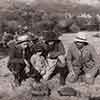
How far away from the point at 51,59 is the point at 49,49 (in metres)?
0.16

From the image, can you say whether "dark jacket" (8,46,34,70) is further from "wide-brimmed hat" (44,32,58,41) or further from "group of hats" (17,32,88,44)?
"wide-brimmed hat" (44,32,58,41)

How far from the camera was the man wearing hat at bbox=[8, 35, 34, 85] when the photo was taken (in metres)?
4.34

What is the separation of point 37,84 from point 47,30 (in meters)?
0.87

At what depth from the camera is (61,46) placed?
4.28 metres

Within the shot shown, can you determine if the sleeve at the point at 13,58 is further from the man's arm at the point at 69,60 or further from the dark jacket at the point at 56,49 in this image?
the man's arm at the point at 69,60

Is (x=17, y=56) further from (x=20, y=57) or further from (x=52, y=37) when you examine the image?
(x=52, y=37)

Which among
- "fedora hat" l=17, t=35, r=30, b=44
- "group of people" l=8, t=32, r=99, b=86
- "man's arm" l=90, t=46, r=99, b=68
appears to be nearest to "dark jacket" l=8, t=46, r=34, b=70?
"group of people" l=8, t=32, r=99, b=86

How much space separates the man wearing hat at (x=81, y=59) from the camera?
4.24 m

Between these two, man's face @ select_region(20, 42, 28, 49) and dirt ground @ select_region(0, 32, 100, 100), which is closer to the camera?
dirt ground @ select_region(0, 32, 100, 100)

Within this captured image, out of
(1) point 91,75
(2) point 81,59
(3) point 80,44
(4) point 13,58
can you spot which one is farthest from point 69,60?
(4) point 13,58

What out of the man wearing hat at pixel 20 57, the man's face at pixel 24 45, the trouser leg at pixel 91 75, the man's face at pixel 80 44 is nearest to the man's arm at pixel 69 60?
the man's face at pixel 80 44

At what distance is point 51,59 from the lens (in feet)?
14.2

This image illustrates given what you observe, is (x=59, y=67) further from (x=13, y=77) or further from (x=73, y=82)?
(x=13, y=77)

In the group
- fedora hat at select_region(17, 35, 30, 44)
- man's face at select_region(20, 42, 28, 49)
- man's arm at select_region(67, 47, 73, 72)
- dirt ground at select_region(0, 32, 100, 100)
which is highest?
fedora hat at select_region(17, 35, 30, 44)
